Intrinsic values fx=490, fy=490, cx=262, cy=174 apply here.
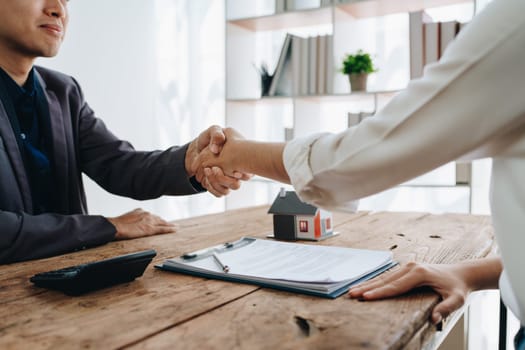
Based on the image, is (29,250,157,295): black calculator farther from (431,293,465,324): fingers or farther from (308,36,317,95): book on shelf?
(308,36,317,95): book on shelf

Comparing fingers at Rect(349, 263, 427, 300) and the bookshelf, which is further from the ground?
the bookshelf

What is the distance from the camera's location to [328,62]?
3090 millimetres

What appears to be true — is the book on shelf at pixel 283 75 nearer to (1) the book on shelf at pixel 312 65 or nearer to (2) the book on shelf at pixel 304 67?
(2) the book on shelf at pixel 304 67

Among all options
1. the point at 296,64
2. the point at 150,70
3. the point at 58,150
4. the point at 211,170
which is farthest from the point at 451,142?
the point at 150,70

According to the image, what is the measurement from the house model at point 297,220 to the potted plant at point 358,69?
5.86 feet

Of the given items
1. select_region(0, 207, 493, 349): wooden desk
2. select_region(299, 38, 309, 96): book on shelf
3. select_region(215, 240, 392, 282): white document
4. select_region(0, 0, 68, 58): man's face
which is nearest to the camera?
select_region(0, 207, 493, 349): wooden desk

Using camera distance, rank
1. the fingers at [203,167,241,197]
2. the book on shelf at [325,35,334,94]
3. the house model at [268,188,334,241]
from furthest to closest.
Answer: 1. the book on shelf at [325,35,334,94]
2. the fingers at [203,167,241,197]
3. the house model at [268,188,334,241]

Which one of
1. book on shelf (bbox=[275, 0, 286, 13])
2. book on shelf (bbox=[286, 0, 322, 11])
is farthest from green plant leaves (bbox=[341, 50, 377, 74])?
book on shelf (bbox=[275, 0, 286, 13])

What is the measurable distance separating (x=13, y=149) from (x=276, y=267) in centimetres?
99

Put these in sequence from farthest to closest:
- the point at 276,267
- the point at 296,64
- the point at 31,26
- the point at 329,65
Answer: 1. the point at 296,64
2. the point at 329,65
3. the point at 31,26
4. the point at 276,267

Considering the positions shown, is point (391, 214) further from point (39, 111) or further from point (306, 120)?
point (306, 120)

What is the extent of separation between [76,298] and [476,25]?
2.33 ft

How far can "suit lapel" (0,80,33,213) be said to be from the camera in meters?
1.48

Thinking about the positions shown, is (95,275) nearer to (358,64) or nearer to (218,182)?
(218,182)
